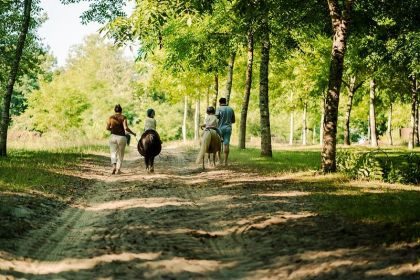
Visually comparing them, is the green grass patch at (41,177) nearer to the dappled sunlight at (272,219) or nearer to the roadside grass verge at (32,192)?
the roadside grass verge at (32,192)

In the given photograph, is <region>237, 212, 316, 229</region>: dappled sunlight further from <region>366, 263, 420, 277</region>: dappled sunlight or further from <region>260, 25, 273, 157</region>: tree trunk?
<region>260, 25, 273, 157</region>: tree trunk

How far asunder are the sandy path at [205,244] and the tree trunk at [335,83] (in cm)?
390

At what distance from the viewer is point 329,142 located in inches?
547

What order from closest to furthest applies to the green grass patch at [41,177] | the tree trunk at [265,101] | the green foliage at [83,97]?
the green grass patch at [41,177], the tree trunk at [265,101], the green foliage at [83,97]

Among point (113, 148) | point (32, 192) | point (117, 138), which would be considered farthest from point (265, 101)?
point (32, 192)

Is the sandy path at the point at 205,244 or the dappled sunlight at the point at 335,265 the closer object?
the dappled sunlight at the point at 335,265

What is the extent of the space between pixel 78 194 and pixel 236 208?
440cm

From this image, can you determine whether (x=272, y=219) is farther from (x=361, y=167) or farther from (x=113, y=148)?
(x=113, y=148)

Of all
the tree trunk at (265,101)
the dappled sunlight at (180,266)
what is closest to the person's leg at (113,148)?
the tree trunk at (265,101)

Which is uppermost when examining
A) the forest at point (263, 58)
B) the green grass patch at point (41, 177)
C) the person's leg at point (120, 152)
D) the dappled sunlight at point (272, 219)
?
the forest at point (263, 58)

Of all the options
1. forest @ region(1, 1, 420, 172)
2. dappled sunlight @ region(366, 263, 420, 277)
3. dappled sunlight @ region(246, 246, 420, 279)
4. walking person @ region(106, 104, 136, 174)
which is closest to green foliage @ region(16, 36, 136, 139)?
forest @ region(1, 1, 420, 172)

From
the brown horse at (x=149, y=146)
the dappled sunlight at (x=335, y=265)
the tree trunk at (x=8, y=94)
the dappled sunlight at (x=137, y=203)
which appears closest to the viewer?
the dappled sunlight at (x=335, y=265)

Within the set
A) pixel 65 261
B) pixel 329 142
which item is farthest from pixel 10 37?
pixel 65 261

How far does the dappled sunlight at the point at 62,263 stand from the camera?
5553 millimetres
